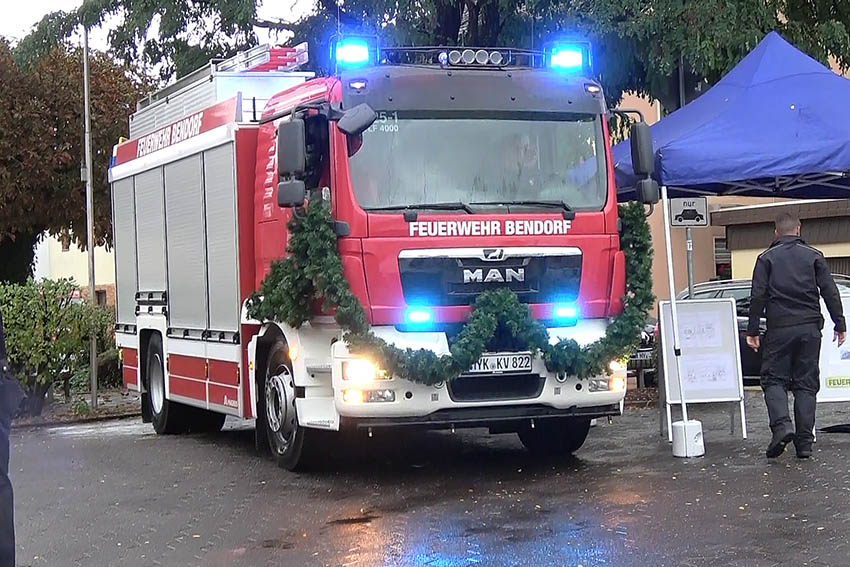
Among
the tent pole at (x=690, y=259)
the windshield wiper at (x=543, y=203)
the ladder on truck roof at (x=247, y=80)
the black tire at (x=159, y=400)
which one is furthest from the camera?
the black tire at (x=159, y=400)

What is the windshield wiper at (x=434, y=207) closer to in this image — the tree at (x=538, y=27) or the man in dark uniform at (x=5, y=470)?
the man in dark uniform at (x=5, y=470)

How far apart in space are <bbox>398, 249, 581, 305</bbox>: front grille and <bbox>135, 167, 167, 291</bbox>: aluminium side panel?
4392 millimetres

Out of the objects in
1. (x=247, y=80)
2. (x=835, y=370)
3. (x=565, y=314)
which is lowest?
(x=835, y=370)

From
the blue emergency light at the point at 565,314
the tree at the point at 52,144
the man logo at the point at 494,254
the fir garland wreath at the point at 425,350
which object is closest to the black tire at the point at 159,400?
the fir garland wreath at the point at 425,350

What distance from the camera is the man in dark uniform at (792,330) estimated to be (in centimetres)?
972

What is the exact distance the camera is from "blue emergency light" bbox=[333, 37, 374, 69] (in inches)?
380

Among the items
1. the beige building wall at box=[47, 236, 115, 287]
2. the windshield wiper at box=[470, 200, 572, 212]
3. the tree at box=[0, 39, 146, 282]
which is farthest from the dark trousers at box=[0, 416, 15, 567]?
the beige building wall at box=[47, 236, 115, 287]

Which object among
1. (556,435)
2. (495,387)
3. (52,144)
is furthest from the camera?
(52,144)

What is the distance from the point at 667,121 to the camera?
11891 millimetres

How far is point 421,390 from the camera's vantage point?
926 centimetres

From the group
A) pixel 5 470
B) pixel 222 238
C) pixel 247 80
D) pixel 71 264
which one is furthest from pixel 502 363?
pixel 71 264

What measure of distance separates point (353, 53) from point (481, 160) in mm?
1264

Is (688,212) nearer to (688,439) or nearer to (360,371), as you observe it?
(688,439)

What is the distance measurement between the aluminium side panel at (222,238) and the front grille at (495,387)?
A: 2.43 meters
